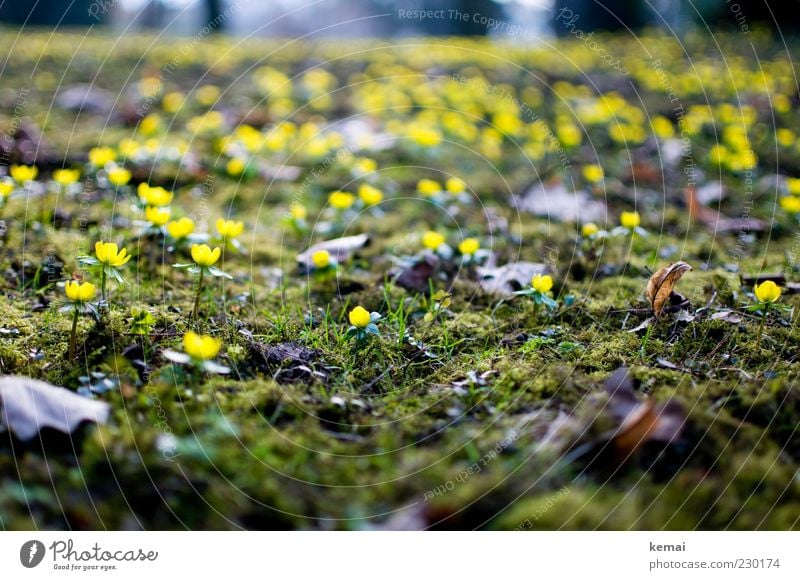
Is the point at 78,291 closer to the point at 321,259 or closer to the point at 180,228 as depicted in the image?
the point at 180,228

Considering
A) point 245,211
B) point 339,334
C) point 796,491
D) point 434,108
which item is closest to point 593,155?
point 434,108

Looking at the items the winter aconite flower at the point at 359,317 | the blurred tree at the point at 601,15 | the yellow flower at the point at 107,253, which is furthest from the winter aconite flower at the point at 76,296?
the blurred tree at the point at 601,15

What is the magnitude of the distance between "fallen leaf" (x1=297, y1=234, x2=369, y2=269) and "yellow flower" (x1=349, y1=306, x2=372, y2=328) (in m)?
0.83

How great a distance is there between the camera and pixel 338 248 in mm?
3074

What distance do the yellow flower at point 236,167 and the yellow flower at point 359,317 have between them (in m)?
2.27

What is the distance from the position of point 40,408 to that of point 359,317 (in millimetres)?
1045

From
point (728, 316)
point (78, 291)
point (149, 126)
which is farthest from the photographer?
point (149, 126)

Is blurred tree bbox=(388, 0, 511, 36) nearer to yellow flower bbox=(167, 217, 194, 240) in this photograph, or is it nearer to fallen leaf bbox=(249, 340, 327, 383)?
yellow flower bbox=(167, 217, 194, 240)

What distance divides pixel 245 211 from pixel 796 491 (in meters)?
3.26

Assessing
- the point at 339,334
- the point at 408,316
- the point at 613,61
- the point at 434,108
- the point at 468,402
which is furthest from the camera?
the point at 613,61

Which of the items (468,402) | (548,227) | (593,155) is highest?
(593,155)

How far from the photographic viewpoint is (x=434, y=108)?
5.49 m

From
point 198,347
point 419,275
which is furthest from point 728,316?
point 198,347

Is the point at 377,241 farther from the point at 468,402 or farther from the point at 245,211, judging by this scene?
the point at 468,402
